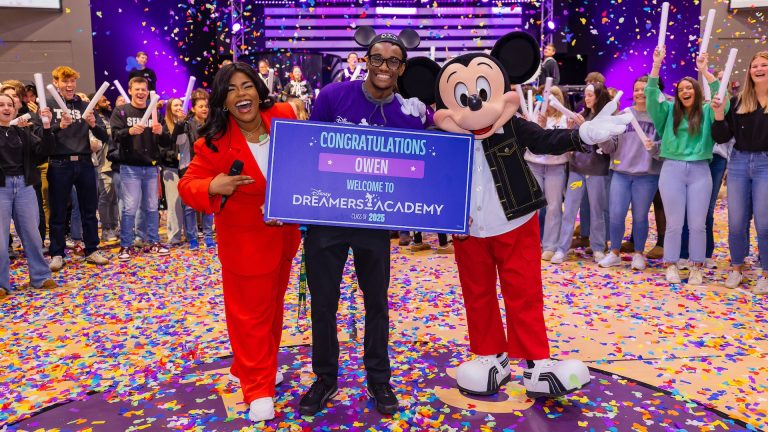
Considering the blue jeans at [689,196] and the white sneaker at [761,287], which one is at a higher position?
the blue jeans at [689,196]

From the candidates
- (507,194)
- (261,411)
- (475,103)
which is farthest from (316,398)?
(475,103)

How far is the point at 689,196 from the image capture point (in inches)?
199

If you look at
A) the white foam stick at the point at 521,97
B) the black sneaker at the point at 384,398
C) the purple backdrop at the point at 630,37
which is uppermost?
the purple backdrop at the point at 630,37

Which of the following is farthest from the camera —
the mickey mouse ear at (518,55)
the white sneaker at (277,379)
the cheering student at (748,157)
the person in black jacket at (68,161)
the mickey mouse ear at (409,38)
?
the person in black jacket at (68,161)

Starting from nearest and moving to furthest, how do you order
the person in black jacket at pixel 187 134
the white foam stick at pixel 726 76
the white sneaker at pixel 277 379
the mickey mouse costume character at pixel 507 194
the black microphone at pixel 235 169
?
the black microphone at pixel 235 169
the mickey mouse costume character at pixel 507 194
the white sneaker at pixel 277 379
the white foam stick at pixel 726 76
the person in black jacket at pixel 187 134

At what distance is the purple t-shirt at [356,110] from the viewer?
286cm

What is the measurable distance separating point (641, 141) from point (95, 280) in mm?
5043

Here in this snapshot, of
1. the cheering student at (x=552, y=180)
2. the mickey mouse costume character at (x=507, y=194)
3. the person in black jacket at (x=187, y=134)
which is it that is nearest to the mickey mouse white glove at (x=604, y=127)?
the mickey mouse costume character at (x=507, y=194)

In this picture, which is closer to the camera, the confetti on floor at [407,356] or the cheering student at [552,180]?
the confetti on floor at [407,356]

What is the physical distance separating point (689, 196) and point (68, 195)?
18.5 feet

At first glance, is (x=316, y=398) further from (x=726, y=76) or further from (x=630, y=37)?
(x=630, y=37)

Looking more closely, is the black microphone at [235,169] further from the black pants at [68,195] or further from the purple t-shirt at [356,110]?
the black pants at [68,195]

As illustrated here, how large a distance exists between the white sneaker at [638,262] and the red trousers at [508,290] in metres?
3.09

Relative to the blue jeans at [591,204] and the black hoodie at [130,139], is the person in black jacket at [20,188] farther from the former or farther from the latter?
the blue jeans at [591,204]
